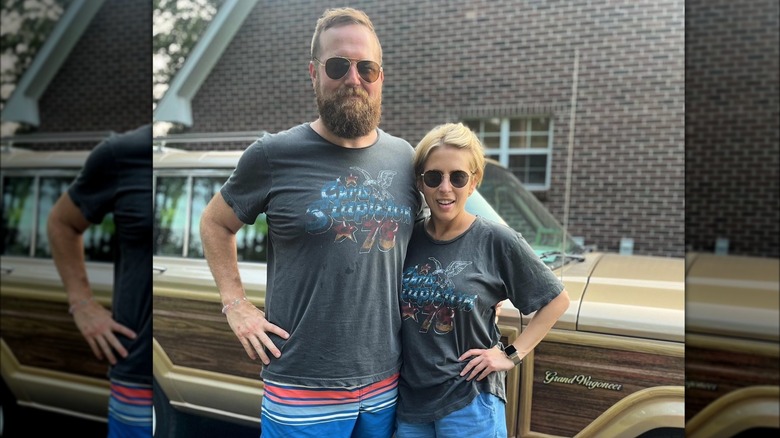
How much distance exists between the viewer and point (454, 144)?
6.91 ft

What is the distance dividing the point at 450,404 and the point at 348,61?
1.18 m

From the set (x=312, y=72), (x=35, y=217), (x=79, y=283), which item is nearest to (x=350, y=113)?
(x=312, y=72)

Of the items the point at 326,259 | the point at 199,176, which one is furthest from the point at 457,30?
the point at 199,176

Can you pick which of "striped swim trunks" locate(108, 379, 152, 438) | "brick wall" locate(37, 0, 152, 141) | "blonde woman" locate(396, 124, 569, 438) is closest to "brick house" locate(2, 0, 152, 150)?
"brick wall" locate(37, 0, 152, 141)

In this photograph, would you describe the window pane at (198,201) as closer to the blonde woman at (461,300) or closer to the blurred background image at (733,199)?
the blonde woman at (461,300)

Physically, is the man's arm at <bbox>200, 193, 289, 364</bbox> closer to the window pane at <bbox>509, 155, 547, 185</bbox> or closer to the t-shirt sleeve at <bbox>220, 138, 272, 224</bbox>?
the t-shirt sleeve at <bbox>220, 138, 272, 224</bbox>

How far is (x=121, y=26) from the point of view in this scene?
2771 mm

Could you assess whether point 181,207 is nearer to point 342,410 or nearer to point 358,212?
point 358,212

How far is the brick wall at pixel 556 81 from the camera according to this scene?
203 cm

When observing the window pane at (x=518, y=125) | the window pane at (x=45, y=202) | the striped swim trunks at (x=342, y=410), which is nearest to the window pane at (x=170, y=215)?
the window pane at (x=45, y=202)

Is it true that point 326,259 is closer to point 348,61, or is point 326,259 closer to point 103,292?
point 348,61

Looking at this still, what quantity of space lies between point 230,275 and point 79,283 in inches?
35.9

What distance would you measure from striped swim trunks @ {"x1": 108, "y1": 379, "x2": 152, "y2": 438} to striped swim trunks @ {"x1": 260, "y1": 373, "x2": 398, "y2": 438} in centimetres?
85

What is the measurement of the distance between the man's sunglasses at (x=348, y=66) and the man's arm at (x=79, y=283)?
1.38m
